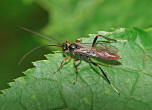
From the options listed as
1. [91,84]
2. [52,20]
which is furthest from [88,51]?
[52,20]

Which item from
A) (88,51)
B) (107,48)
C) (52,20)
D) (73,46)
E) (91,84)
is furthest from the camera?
(52,20)

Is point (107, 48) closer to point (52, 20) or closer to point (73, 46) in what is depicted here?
point (73, 46)

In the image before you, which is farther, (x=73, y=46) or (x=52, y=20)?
(x=52, y=20)

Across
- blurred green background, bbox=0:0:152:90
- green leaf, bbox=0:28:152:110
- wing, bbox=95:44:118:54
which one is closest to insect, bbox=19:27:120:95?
wing, bbox=95:44:118:54

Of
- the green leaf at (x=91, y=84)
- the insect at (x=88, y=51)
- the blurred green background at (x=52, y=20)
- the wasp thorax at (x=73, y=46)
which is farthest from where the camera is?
the blurred green background at (x=52, y=20)

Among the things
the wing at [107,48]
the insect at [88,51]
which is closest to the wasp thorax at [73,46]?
the insect at [88,51]

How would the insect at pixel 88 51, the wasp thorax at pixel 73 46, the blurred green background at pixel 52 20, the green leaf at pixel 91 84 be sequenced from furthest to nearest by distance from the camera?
the blurred green background at pixel 52 20
the wasp thorax at pixel 73 46
the insect at pixel 88 51
the green leaf at pixel 91 84

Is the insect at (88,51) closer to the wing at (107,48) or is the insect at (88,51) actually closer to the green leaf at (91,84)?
the wing at (107,48)

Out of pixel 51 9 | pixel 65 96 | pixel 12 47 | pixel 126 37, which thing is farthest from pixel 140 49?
pixel 12 47
